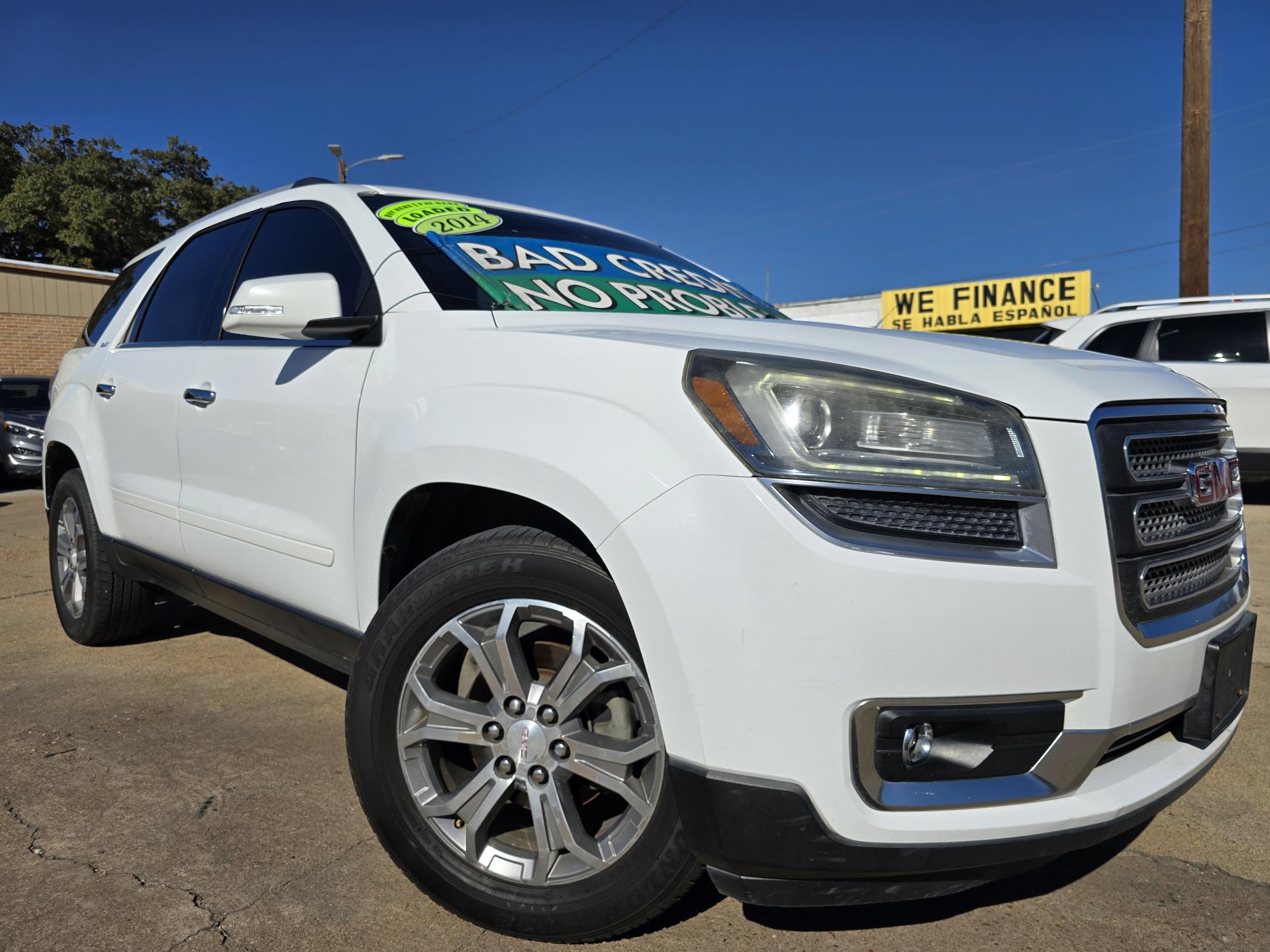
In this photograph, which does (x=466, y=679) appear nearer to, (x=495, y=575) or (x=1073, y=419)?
(x=495, y=575)

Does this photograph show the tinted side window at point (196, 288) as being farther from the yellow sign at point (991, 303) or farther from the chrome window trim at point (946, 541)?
the yellow sign at point (991, 303)

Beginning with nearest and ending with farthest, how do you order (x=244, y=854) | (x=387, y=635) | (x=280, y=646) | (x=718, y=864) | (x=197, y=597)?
1. (x=718, y=864)
2. (x=387, y=635)
3. (x=244, y=854)
4. (x=197, y=597)
5. (x=280, y=646)

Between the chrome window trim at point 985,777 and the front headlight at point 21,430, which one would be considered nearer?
the chrome window trim at point 985,777

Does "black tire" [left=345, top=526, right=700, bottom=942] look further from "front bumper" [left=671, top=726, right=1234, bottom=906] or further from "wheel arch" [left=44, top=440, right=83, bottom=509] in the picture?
"wheel arch" [left=44, top=440, right=83, bottom=509]

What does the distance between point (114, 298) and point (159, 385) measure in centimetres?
123

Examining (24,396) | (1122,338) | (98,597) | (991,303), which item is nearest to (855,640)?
(98,597)

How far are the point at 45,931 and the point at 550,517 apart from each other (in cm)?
134

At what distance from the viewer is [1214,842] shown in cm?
240

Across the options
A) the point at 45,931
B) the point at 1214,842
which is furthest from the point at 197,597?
the point at 1214,842

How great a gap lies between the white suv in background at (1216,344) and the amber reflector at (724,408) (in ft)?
24.8

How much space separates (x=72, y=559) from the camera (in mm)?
4227

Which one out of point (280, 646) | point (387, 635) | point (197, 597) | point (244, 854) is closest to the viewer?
point (387, 635)

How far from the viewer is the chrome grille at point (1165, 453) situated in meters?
1.74

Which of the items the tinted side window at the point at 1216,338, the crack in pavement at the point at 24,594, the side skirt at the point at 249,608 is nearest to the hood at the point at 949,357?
the side skirt at the point at 249,608
